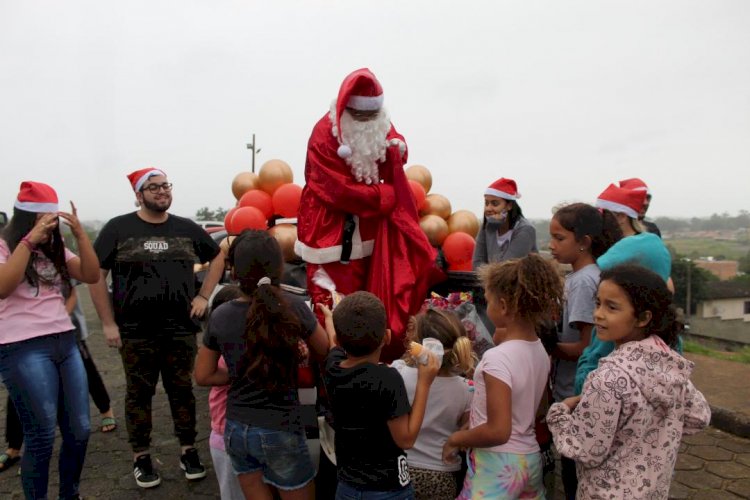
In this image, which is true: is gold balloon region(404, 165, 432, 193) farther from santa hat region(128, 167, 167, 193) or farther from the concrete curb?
the concrete curb

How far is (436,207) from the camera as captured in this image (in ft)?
15.4

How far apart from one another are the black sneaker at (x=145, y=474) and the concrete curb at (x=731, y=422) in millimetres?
4205

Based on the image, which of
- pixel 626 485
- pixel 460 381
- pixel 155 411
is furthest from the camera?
pixel 155 411

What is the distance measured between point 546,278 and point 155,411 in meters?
4.05

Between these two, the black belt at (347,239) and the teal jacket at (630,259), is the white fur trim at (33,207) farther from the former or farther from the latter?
the teal jacket at (630,259)

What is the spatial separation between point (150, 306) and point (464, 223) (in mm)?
2538

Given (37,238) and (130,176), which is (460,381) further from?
(130,176)

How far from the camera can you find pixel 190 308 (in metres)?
3.59

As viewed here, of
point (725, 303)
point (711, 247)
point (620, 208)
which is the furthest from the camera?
point (711, 247)

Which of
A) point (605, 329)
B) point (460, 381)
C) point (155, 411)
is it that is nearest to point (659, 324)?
point (605, 329)

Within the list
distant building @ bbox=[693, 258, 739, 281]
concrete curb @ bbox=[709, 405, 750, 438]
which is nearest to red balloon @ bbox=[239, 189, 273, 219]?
concrete curb @ bbox=[709, 405, 750, 438]

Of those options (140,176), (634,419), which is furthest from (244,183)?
(634,419)

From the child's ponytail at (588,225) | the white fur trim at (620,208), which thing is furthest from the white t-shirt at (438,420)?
the white fur trim at (620,208)

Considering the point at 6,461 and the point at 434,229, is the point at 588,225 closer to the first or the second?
the point at 434,229
